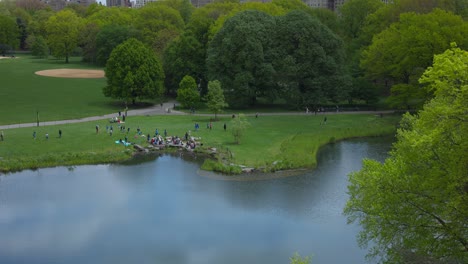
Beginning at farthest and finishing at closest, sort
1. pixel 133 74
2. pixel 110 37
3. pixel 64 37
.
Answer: pixel 64 37, pixel 110 37, pixel 133 74

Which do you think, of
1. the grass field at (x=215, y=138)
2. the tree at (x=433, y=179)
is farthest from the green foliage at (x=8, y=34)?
the tree at (x=433, y=179)

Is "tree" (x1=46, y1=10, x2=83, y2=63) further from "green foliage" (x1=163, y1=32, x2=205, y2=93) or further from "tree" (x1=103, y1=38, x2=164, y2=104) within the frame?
"tree" (x1=103, y1=38, x2=164, y2=104)

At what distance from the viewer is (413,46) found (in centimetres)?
6166

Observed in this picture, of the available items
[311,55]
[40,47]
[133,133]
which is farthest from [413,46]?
[40,47]

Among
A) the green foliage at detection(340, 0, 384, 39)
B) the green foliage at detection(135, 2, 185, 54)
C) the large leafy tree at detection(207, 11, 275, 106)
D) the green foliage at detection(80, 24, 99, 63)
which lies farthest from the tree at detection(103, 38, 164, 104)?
the green foliage at detection(80, 24, 99, 63)

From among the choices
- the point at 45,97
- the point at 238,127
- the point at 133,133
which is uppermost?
the point at 45,97

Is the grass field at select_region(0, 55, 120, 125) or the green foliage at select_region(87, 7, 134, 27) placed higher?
the green foliage at select_region(87, 7, 134, 27)

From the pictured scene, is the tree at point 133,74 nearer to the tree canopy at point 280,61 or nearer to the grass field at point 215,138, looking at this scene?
the tree canopy at point 280,61

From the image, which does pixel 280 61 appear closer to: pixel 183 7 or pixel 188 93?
pixel 188 93

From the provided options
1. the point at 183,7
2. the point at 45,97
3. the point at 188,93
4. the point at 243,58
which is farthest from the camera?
the point at 183,7

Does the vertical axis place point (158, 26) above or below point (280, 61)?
above

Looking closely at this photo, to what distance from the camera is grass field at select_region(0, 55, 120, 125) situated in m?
64.2

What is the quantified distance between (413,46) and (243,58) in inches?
799

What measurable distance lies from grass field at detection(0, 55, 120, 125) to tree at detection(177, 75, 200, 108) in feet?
29.7
